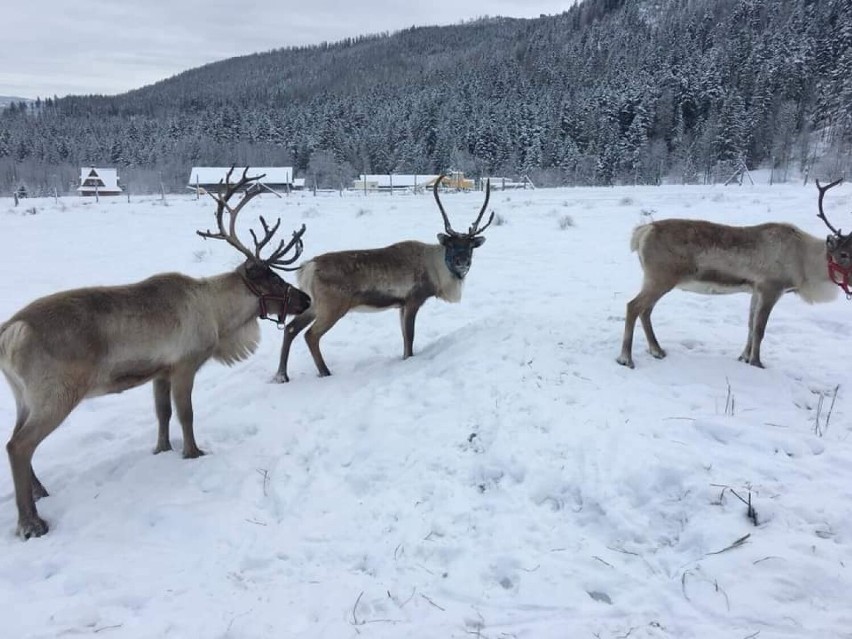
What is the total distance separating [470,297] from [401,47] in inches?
6832

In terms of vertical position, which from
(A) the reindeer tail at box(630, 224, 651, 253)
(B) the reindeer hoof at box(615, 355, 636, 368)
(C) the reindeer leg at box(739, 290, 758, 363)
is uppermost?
(A) the reindeer tail at box(630, 224, 651, 253)

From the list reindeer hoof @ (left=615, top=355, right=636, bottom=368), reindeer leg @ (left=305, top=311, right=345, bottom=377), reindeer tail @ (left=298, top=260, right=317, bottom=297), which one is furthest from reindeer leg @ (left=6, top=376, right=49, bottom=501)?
reindeer hoof @ (left=615, top=355, right=636, bottom=368)

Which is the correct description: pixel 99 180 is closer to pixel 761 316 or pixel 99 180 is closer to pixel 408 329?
pixel 408 329

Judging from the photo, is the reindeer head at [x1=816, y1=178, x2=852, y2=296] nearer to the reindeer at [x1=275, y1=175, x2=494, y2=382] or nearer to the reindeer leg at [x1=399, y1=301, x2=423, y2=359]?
the reindeer at [x1=275, y1=175, x2=494, y2=382]

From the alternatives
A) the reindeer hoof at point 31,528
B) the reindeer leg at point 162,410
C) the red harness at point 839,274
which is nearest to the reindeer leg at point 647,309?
the red harness at point 839,274

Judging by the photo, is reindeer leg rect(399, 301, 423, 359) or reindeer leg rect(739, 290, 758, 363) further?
reindeer leg rect(399, 301, 423, 359)

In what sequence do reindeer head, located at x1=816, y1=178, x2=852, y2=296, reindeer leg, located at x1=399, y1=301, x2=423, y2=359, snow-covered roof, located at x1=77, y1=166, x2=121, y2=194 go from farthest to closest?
snow-covered roof, located at x1=77, y1=166, x2=121, y2=194
reindeer leg, located at x1=399, y1=301, x2=423, y2=359
reindeer head, located at x1=816, y1=178, x2=852, y2=296

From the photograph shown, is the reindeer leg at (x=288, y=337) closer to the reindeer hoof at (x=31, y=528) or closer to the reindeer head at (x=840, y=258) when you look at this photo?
the reindeer hoof at (x=31, y=528)

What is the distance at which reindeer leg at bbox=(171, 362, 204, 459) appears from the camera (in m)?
4.92

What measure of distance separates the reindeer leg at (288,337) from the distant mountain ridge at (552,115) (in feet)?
157

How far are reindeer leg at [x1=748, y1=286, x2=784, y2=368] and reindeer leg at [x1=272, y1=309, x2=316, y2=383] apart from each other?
5161 millimetres

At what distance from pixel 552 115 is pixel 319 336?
7942 centimetres

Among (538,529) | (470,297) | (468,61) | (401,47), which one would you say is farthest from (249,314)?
(401,47)

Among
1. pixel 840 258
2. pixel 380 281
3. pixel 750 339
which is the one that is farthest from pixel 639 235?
pixel 380 281
